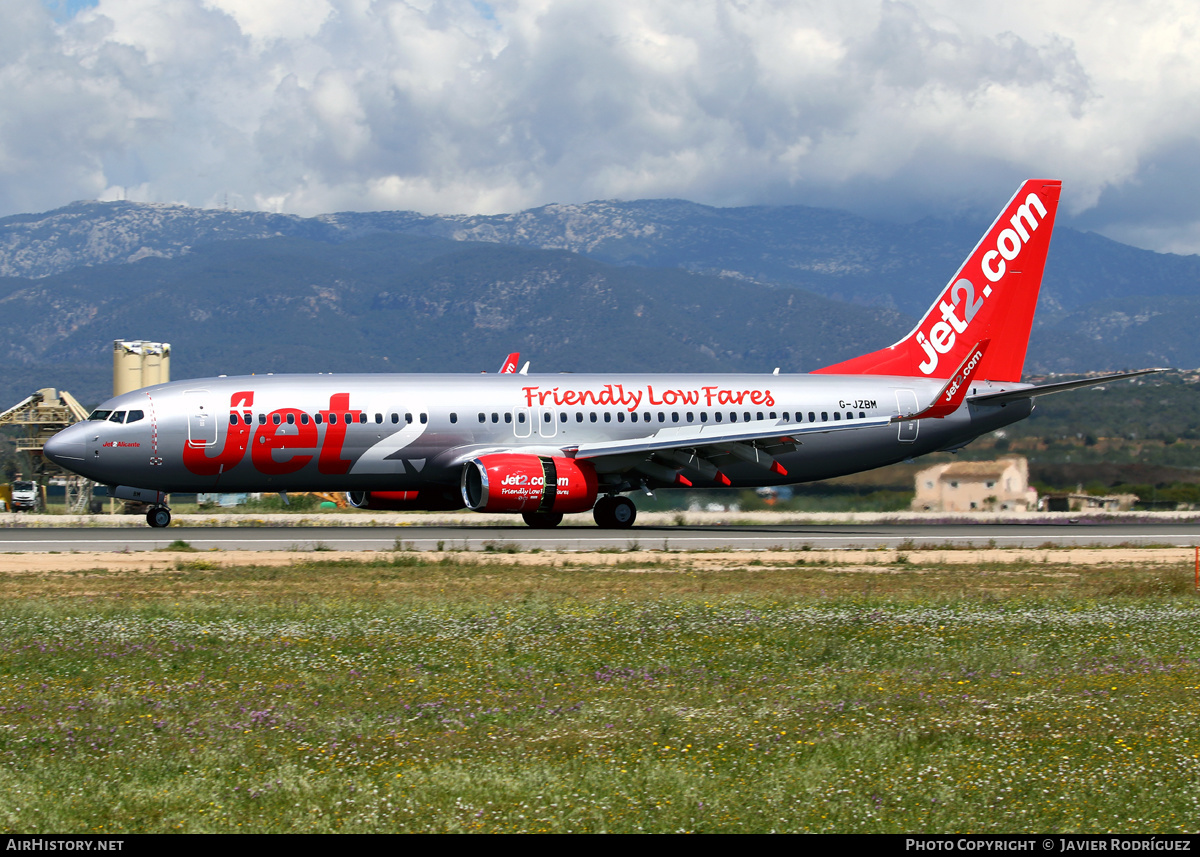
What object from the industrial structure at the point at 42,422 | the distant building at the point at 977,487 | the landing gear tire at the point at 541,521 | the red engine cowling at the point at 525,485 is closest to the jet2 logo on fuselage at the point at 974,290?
the distant building at the point at 977,487

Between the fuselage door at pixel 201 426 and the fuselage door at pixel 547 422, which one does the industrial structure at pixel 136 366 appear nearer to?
the fuselage door at pixel 201 426

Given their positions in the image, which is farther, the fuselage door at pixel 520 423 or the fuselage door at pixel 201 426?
the fuselage door at pixel 520 423

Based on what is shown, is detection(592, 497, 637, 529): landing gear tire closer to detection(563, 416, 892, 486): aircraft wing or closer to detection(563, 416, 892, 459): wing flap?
detection(563, 416, 892, 486): aircraft wing

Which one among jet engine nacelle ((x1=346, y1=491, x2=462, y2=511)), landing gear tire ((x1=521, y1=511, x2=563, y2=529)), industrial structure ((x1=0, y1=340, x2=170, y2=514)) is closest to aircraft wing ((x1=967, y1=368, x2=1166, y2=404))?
landing gear tire ((x1=521, y1=511, x2=563, y2=529))

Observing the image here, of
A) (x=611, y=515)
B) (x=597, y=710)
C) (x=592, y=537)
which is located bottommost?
(x=597, y=710)

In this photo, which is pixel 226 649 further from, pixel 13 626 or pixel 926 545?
pixel 926 545

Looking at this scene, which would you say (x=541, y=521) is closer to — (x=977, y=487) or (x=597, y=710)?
(x=977, y=487)

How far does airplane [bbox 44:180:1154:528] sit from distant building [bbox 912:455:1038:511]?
7.12 feet

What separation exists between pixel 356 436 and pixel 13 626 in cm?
1898

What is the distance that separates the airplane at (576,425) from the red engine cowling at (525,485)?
48mm

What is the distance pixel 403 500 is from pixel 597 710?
88.6 feet

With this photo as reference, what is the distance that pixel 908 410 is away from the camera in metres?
41.2

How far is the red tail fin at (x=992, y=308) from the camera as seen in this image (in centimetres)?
4309

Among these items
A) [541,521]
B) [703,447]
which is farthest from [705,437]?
[541,521]
